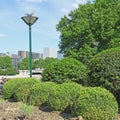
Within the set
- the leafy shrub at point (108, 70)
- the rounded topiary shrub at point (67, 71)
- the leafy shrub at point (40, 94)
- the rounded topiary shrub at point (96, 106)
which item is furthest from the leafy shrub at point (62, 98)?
the rounded topiary shrub at point (67, 71)

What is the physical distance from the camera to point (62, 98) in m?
9.64

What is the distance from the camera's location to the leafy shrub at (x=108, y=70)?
30.9 ft

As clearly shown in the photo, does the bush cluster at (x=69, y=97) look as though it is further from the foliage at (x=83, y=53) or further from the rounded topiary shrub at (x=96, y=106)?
the foliage at (x=83, y=53)

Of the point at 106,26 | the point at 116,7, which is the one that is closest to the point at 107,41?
the point at 106,26

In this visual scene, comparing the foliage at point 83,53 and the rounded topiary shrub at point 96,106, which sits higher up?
the foliage at point 83,53

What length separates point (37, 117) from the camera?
9.05 m

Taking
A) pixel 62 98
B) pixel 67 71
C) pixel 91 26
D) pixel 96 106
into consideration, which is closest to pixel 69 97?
pixel 62 98

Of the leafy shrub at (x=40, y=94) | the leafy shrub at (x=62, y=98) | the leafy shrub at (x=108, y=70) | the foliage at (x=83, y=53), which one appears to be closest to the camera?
the leafy shrub at (x=108, y=70)

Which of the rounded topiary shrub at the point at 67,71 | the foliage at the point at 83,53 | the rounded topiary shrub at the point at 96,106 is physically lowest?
the rounded topiary shrub at the point at 96,106

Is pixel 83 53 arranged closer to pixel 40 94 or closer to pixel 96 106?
pixel 40 94

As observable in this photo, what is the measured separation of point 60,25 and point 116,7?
768 cm

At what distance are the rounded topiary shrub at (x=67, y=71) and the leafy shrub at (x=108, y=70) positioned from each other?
6.35 feet

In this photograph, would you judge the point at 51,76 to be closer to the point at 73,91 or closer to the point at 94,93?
the point at 73,91

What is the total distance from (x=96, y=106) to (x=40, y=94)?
3.08m
